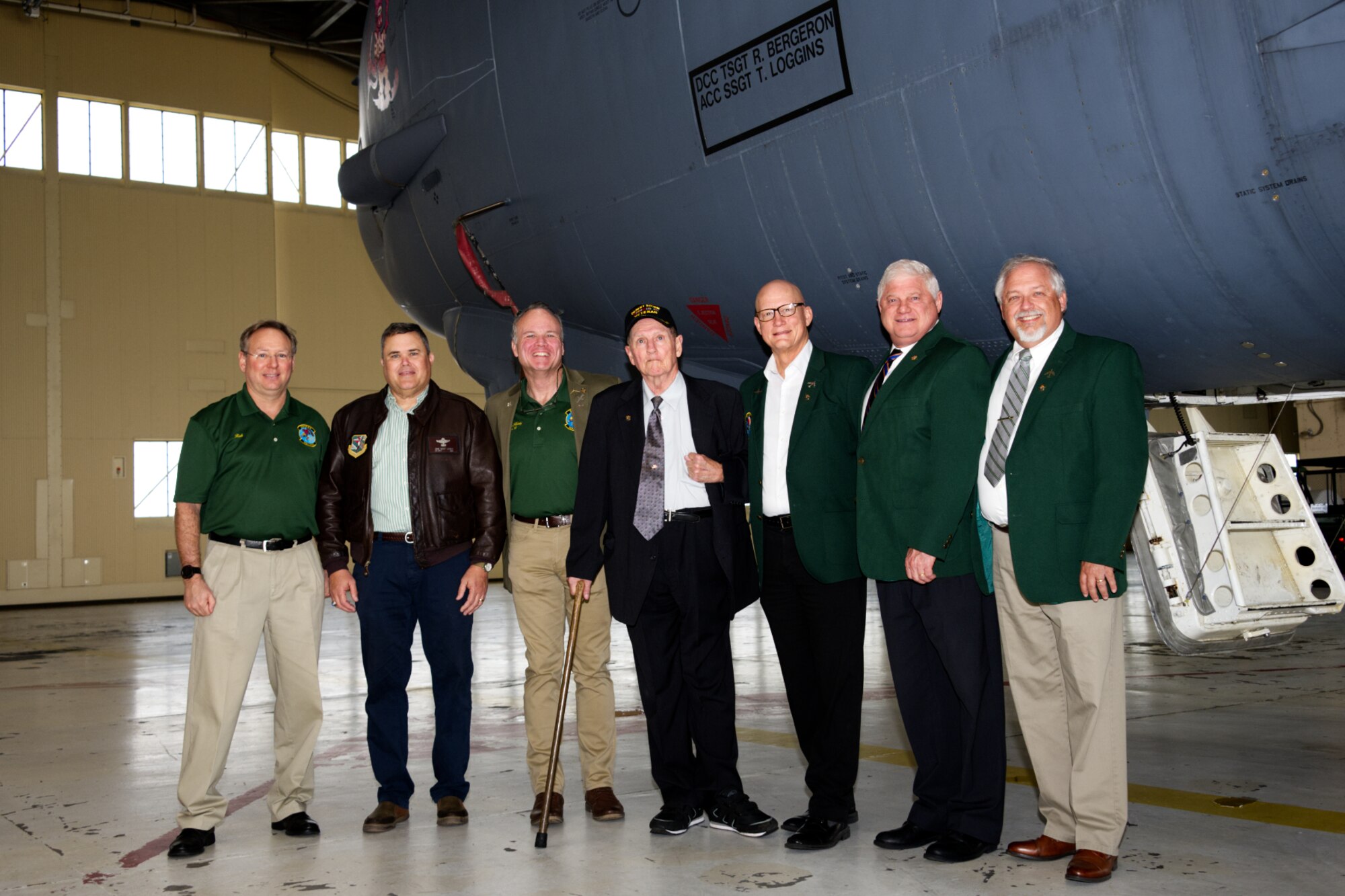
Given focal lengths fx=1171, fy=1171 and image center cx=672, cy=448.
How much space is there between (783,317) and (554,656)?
1553mm

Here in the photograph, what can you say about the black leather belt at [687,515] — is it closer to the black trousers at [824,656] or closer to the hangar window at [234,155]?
the black trousers at [824,656]

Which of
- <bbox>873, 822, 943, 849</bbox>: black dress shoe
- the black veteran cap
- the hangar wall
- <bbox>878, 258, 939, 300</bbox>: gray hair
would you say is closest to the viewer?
<bbox>873, 822, 943, 849</bbox>: black dress shoe

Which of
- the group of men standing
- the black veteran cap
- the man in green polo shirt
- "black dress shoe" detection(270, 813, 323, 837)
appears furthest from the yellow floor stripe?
the man in green polo shirt

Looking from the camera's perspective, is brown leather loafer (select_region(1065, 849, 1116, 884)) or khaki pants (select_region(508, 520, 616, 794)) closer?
brown leather loafer (select_region(1065, 849, 1116, 884))

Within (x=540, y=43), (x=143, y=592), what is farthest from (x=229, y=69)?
(x=540, y=43)

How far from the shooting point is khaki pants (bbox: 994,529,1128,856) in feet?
11.2

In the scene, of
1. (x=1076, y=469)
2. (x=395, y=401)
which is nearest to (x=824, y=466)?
(x=1076, y=469)

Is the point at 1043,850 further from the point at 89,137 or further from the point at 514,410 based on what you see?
the point at 89,137

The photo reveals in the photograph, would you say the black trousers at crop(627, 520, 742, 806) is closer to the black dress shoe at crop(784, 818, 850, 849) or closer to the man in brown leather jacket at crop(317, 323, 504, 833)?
the black dress shoe at crop(784, 818, 850, 849)

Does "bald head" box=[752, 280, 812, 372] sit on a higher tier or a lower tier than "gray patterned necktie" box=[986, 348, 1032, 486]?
higher

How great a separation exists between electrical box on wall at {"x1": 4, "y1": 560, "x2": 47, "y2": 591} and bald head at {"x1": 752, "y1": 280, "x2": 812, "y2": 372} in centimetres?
1865

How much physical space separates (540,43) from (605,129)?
0.70 metres

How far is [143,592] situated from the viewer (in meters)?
20.0

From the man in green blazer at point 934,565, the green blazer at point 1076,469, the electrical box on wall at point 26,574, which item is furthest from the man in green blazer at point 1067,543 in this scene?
the electrical box on wall at point 26,574
